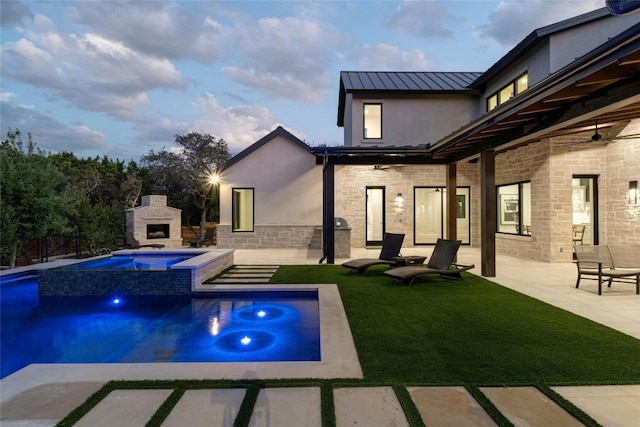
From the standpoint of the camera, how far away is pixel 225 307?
675cm

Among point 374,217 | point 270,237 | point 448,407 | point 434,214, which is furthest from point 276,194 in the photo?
point 448,407

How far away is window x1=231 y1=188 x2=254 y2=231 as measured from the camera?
16.4 m

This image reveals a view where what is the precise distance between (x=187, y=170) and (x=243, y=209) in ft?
26.6

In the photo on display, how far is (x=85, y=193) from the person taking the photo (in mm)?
15906

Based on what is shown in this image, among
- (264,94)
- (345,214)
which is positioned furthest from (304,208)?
(264,94)

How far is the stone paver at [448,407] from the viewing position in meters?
2.64

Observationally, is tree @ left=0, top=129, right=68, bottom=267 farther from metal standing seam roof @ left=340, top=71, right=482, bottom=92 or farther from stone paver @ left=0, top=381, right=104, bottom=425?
metal standing seam roof @ left=340, top=71, right=482, bottom=92

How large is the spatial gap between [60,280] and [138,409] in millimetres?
6646

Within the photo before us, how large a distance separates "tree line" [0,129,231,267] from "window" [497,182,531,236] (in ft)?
51.0

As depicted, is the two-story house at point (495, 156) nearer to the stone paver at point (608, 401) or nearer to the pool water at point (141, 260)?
the stone paver at point (608, 401)

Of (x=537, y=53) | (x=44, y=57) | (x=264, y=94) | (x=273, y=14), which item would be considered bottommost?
(x=537, y=53)

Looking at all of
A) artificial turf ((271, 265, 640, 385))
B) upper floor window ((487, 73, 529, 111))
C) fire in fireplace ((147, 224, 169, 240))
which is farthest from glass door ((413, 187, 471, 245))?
fire in fireplace ((147, 224, 169, 240))

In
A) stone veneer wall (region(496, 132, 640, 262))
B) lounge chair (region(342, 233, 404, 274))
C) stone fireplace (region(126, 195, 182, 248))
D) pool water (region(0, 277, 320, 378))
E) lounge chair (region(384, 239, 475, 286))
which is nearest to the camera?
pool water (region(0, 277, 320, 378))

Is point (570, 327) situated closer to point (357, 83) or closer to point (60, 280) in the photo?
point (60, 280)
